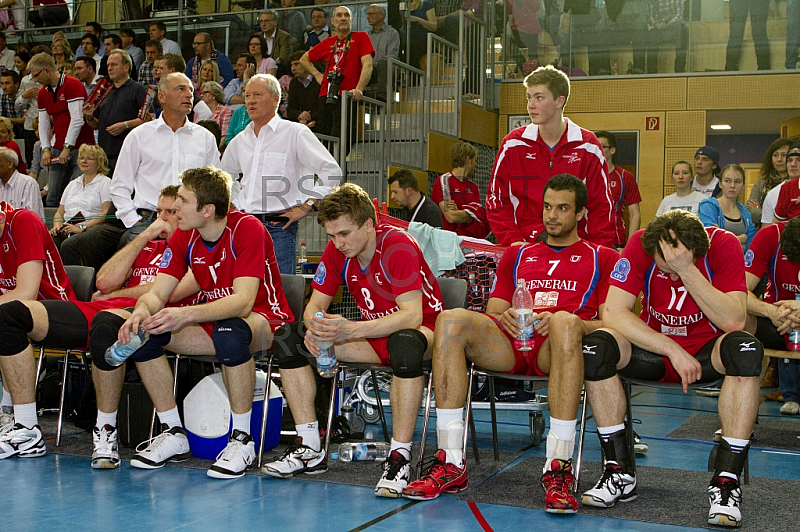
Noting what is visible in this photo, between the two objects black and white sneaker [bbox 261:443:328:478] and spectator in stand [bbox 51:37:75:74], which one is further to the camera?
spectator in stand [bbox 51:37:75:74]

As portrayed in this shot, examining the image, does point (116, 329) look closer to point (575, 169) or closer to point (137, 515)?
point (137, 515)

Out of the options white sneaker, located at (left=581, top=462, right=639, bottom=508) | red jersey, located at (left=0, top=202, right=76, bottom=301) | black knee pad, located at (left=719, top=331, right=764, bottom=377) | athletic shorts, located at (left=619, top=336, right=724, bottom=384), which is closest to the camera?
black knee pad, located at (left=719, top=331, right=764, bottom=377)

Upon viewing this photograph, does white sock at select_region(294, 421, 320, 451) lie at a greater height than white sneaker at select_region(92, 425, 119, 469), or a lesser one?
greater

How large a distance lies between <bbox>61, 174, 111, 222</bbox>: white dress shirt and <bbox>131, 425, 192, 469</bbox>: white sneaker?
3.33 metres

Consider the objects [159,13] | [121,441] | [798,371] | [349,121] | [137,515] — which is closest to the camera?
[137,515]

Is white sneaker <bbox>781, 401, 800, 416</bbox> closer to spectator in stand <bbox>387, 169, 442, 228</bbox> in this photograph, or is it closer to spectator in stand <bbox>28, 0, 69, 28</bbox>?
spectator in stand <bbox>387, 169, 442, 228</bbox>

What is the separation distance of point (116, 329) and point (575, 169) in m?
2.65

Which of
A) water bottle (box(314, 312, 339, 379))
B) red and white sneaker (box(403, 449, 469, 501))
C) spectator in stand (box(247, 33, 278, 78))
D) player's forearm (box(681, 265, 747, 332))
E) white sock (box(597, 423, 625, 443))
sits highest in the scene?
spectator in stand (box(247, 33, 278, 78))

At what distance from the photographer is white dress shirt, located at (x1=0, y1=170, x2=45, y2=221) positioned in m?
7.57

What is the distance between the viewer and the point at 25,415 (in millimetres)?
4547

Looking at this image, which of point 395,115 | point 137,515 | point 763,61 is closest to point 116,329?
point 137,515

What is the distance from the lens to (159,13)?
13297 millimetres

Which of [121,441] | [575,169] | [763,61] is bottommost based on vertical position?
[121,441]

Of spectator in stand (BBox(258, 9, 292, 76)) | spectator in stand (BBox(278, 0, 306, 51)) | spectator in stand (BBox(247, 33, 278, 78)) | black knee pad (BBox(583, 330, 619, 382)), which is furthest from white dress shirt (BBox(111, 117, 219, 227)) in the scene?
spectator in stand (BBox(278, 0, 306, 51))
